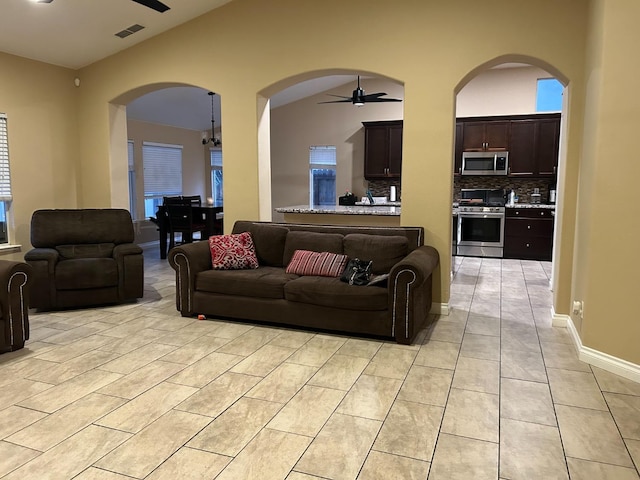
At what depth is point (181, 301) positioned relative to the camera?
15.3 ft

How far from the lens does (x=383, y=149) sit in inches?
363

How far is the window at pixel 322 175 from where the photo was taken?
993 centimetres

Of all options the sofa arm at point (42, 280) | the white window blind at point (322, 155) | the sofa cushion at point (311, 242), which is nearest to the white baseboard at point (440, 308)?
the sofa cushion at point (311, 242)

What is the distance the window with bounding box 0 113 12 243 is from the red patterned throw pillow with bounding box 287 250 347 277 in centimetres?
349

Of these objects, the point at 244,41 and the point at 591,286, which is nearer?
the point at 591,286

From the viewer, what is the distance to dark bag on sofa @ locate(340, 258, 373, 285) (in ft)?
13.2

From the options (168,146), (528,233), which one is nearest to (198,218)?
(168,146)

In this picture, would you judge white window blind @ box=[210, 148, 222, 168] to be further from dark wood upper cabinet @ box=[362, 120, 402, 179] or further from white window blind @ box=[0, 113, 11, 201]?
white window blind @ box=[0, 113, 11, 201]

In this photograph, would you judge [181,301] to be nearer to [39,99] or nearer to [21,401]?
[21,401]

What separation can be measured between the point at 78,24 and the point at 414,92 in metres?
3.49

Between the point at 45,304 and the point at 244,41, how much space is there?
3387 mm

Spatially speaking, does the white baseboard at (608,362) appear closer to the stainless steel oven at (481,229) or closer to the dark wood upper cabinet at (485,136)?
the stainless steel oven at (481,229)

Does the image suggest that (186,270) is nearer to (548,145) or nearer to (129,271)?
(129,271)

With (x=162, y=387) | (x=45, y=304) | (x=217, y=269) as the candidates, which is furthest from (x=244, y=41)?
(x=162, y=387)
